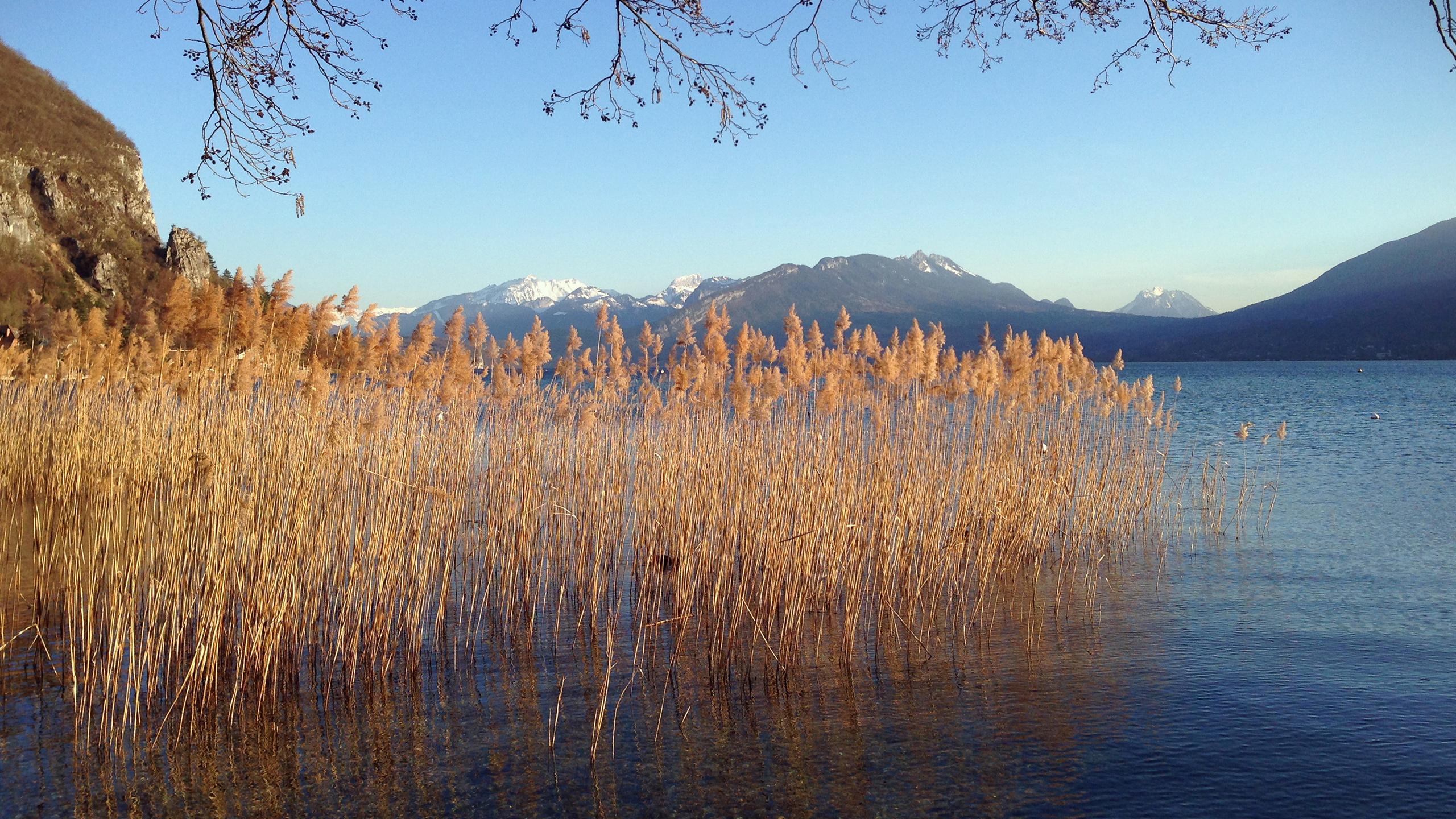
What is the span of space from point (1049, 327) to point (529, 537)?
559ft

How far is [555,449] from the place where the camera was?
838 cm

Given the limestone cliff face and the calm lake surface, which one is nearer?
the calm lake surface

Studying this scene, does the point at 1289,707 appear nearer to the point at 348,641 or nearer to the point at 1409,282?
the point at 348,641

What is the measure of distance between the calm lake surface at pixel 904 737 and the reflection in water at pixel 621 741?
1cm

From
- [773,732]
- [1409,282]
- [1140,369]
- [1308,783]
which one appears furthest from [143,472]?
[1409,282]

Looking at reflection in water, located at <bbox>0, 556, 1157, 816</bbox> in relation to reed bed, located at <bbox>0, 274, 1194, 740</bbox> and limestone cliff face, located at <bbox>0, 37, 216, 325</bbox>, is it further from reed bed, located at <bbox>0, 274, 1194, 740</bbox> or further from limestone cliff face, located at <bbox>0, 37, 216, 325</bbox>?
limestone cliff face, located at <bbox>0, 37, 216, 325</bbox>

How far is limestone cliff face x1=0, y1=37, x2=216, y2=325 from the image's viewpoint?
51.1m

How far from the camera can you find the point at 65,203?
5853 cm

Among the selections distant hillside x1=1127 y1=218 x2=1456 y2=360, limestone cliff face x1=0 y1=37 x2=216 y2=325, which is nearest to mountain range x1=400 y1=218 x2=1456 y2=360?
distant hillside x1=1127 y1=218 x2=1456 y2=360

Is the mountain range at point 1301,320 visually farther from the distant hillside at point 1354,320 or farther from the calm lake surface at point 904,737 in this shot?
the calm lake surface at point 904,737

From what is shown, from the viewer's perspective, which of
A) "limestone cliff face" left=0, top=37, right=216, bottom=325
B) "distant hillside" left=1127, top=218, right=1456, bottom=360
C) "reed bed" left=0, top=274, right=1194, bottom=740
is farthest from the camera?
"distant hillside" left=1127, top=218, right=1456, bottom=360

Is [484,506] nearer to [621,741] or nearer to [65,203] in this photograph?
[621,741]

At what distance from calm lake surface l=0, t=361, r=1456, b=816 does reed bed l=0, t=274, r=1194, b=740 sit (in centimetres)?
27

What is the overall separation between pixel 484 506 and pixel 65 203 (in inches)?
2737
